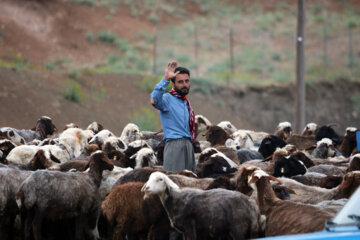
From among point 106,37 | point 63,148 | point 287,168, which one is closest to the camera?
point 287,168

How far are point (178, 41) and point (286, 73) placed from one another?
883 cm

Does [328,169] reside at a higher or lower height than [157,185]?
lower

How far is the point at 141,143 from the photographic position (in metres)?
13.6

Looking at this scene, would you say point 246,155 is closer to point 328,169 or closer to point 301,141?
point 328,169

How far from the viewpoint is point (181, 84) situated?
10.1 metres

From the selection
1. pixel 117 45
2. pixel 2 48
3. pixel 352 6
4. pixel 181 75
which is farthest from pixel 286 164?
pixel 352 6

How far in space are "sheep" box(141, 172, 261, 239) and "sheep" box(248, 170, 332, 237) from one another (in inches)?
8.9

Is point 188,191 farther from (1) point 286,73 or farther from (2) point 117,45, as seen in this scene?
(2) point 117,45

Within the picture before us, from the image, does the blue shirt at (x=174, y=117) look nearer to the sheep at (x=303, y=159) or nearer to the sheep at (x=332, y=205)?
the sheep at (x=332, y=205)

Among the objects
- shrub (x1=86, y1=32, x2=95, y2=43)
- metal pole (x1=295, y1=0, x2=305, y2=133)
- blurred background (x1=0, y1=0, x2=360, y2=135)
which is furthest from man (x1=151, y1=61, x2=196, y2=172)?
shrub (x1=86, y1=32, x2=95, y2=43)

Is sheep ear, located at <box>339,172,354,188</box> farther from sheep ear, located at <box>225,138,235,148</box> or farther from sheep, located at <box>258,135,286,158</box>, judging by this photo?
sheep ear, located at <box>225,138,235,148</box>

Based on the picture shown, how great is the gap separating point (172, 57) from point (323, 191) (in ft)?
128

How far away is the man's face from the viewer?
1005cm

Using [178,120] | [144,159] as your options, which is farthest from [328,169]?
[178,120]
